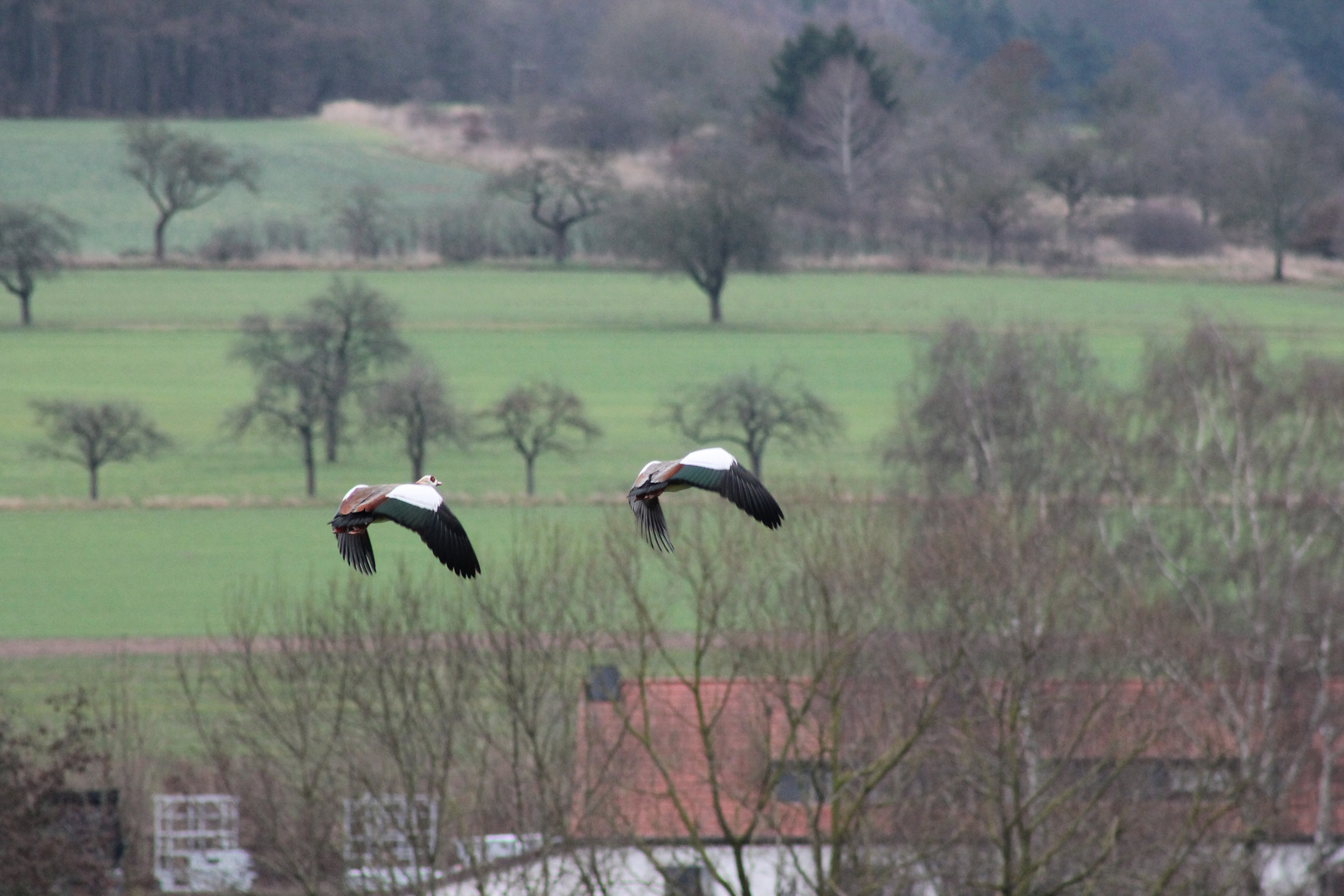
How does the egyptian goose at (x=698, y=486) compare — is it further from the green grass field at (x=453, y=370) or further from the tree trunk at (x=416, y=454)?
the tree trunk at (x=416, y=454)

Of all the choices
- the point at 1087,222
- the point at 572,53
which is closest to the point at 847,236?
the point at 1087,222

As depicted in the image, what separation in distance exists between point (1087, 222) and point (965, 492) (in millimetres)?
69935

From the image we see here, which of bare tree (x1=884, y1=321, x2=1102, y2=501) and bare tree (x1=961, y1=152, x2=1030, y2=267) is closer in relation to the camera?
bare tree (x1=884, y1=321, x2=1102, y2=501)

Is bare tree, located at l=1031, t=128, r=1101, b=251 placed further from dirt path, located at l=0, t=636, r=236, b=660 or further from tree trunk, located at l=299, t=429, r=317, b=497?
dirt path, located at l=0, t=636, r=236, b=660

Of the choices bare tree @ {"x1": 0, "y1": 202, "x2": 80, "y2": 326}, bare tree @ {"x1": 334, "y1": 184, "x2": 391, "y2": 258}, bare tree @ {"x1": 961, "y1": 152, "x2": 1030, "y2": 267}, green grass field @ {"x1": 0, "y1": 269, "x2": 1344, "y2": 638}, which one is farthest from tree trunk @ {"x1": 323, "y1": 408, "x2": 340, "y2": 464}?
bare tree @ {"x1": 961, "y1": 152, "x2": 1030, "y2": 267}

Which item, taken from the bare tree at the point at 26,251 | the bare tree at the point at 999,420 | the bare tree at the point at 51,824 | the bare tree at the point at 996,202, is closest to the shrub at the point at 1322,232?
the bare tree at the point at 996,202

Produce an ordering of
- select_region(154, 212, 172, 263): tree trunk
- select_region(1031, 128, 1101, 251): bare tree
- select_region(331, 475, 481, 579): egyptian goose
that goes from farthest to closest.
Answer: select_region(1031, 128, 1101, 251): bare tree
select_region(154, 212, 172, 263): tree trunk
select_region(331, 475, 481, 579): egyptian goose

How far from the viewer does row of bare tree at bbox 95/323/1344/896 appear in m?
29.6

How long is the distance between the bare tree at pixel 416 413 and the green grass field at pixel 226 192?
4726cm

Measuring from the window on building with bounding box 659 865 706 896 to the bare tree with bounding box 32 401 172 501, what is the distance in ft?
126

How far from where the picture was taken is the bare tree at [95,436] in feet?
220

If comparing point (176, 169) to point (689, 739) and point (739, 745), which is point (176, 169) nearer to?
point (739, 745)

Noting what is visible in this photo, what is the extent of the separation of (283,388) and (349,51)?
83873mm

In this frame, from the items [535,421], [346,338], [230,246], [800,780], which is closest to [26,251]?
[230,246]
